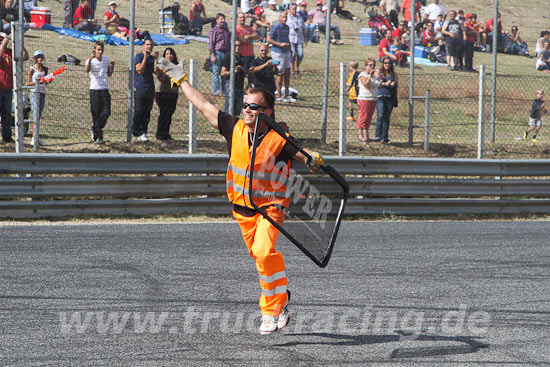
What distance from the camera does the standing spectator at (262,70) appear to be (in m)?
15.0

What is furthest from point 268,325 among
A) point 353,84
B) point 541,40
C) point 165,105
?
point 541,40

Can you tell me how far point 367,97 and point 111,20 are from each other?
516 centimetres

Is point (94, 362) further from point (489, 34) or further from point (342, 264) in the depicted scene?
point (489, 34)

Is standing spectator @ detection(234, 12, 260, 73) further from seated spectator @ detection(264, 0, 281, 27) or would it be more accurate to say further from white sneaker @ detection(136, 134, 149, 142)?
white sneaker @ detection(136, 134, 149, 142)

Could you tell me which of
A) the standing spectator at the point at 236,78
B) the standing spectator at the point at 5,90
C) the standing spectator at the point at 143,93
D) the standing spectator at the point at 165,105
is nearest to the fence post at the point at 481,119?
the standing spectator at the point at 236,78

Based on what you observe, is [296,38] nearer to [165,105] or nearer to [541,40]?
[165,105]

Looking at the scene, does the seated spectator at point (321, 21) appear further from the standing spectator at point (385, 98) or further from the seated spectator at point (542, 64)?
the seated spectator at point (542, 64)

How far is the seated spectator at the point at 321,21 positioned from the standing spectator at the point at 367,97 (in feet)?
6.53

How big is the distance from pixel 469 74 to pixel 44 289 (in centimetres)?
1293

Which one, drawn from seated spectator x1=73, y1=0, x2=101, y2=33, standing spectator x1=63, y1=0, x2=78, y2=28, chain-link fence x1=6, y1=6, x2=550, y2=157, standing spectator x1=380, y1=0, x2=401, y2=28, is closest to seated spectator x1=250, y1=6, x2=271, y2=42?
chain-link fence x1=6, y1=6, x2=550, y2=157

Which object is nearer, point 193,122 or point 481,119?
point 193,122

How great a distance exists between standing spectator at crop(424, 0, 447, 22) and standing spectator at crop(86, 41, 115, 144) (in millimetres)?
9250

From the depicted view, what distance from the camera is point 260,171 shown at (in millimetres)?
5859

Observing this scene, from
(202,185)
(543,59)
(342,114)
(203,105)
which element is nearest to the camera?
(203,105)
